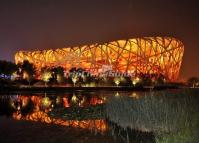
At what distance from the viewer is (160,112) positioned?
14.4m

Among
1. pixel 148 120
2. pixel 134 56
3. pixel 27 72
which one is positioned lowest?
pixel 148 120

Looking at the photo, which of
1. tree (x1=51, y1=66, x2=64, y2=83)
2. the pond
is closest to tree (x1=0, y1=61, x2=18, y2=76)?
tree (x1=51, y1=66, x2=64, y2=83)

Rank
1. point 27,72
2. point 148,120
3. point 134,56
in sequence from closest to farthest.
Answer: point 148,120 → point 27,72 → point 134,56

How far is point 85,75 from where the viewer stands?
281ft

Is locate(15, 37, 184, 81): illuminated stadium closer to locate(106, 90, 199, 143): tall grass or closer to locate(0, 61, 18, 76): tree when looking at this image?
locate(0, 61, 18, 76): tree

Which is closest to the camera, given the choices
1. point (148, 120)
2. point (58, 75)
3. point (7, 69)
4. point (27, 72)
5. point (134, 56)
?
point (148, 120)

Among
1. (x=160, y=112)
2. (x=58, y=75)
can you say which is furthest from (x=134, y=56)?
(x=160, y=112)

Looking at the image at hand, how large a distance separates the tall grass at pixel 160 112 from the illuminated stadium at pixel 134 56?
82.0 m

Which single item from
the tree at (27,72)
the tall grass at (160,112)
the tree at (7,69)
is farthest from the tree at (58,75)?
the tall grass at (160,112)

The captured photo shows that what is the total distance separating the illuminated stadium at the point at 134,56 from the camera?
100188 mm

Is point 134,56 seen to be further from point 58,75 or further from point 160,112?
point 160,112

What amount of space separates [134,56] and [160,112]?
86.6 m

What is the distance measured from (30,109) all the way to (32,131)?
9.32 metres

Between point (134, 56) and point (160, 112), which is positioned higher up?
point (134, 56)
